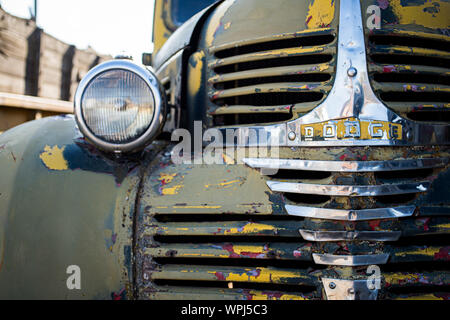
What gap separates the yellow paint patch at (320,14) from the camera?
1.60m

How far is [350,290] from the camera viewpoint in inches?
54.2

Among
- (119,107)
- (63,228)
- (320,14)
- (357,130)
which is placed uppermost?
(320,14)

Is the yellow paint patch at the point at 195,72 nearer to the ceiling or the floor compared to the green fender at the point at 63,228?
nearer to the ceiling

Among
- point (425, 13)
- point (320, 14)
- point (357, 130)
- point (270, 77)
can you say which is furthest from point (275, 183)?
point (425, 13)

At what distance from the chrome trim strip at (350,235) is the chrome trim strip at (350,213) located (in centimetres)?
6

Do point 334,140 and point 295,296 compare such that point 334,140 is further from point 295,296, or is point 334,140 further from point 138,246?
point 138,246

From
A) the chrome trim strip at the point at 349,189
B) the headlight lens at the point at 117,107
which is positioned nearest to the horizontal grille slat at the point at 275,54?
the headlight lens at the point at 117,107

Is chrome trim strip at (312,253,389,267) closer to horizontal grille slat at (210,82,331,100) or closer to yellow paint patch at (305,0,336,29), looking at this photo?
horizontal grille slat at (210,82,331,100)

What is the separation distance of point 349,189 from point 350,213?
0.09 m

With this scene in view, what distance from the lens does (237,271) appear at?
57.3 inches

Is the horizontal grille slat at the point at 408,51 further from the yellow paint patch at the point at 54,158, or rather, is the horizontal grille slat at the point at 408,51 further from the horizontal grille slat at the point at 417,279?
the yellow paint patch at the point at 54,158

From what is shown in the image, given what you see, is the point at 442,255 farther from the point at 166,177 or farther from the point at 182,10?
the point at 182,10

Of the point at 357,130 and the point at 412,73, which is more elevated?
the point at 412,73

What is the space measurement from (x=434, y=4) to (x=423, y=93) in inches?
16.0
